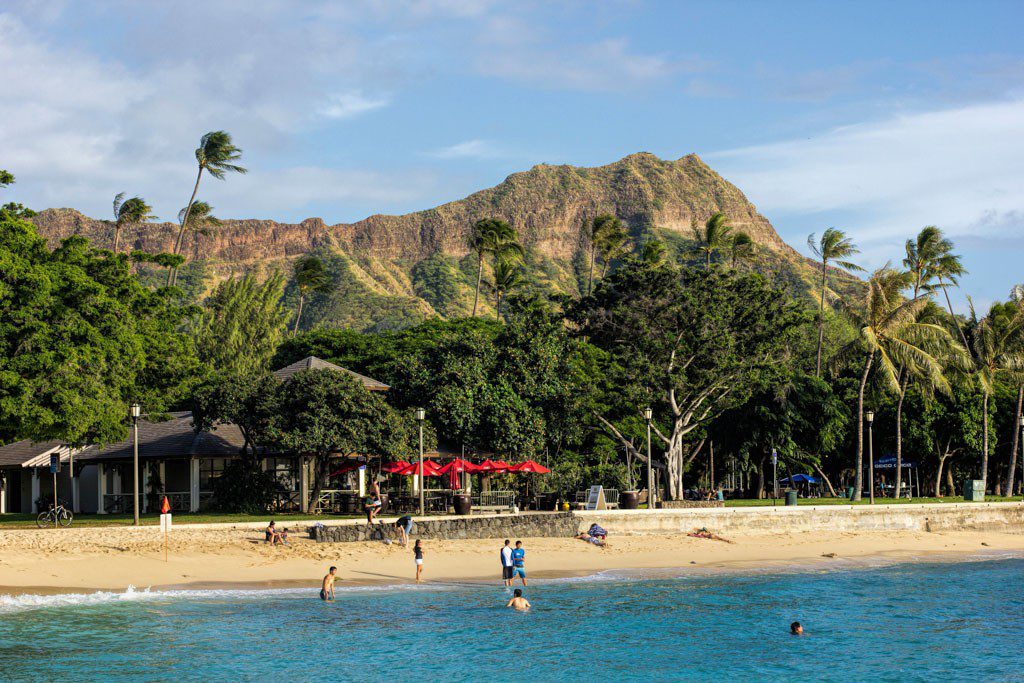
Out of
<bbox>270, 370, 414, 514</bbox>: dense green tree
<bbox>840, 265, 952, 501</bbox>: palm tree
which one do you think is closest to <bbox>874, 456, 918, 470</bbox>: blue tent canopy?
<bbox>840, 265, 952, 501</bbox>: palm tree

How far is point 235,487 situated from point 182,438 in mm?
4898

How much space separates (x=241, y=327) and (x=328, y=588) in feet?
220

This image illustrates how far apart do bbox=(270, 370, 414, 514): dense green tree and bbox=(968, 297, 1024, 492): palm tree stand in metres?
35.6

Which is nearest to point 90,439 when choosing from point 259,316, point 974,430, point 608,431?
point 608,431

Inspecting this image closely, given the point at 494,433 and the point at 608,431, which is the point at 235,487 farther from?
the point at 608,431

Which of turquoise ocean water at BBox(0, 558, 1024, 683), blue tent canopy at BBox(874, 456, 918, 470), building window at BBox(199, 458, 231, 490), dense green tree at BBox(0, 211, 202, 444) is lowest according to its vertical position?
turquoise ocean water at BBox(0, 558, 1024, 683)

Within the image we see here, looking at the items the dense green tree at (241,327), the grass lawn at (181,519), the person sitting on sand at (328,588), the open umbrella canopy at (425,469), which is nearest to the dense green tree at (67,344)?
the grass lawn at (181,519)

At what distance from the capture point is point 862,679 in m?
20.9

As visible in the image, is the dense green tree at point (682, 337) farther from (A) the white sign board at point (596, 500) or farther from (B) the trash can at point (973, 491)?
(B) the trash can at point (973, 491)

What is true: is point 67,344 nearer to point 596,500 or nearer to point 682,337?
point 596,500

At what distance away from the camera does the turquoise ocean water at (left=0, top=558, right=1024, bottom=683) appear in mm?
20875

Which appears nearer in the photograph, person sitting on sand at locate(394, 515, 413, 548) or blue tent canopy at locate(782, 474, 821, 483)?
person sitting on sand at locate(394, 515, 413, 548)

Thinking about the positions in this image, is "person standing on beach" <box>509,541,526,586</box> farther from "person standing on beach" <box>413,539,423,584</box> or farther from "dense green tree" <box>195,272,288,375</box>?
"dense green tree" <box>195,272,288,375</box>

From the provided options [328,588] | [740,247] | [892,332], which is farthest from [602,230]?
[328,588]
